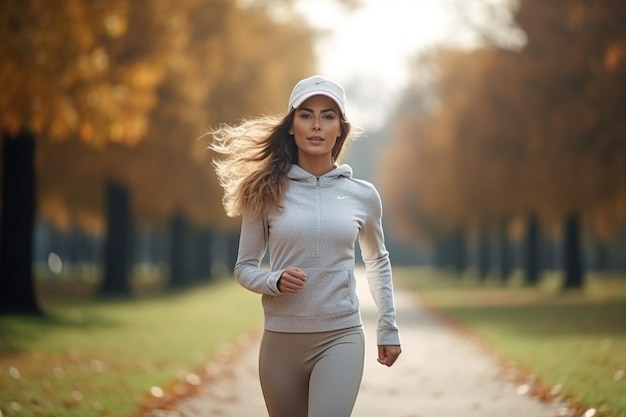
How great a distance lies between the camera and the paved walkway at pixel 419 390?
880 centimetres

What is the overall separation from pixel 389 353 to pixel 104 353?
9728mm

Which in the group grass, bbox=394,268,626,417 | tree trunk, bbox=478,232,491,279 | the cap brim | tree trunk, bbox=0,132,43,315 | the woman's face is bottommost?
tree trunk, bbox=478,232,491,279

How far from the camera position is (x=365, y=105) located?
99.1 metres

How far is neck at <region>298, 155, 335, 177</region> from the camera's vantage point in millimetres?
4523

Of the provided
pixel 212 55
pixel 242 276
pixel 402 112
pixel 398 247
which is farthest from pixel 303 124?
pixel 398 247

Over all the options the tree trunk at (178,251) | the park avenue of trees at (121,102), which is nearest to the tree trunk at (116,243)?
the park avenue of trees at (121,102)

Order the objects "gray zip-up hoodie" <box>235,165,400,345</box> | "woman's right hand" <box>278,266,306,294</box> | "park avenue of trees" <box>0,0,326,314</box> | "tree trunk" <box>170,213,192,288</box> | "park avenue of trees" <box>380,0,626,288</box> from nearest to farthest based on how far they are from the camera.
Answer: "woman's right hand" <box>278,266,306,294</box>, "gray zip-up hoodie" <box>235,165,400,345</box>, "park avenue of trees" <box>0,0,326,314</box>, "park avenue of trees" <box>380,0,626,288</box>, "tree trunk" <box>170,213,192,288</box>

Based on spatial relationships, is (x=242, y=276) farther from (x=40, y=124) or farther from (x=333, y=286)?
(x=40, y=124)

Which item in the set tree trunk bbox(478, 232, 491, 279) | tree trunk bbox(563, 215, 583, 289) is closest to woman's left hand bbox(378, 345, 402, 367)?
tree trunk bbox(563, 215, 583, 289)

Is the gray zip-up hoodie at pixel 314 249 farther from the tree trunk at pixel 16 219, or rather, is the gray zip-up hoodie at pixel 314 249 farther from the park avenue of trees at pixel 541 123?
the park avenue of trees at pixel 541 123

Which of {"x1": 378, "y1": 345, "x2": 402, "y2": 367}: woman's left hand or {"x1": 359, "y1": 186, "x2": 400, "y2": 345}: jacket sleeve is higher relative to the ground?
{"x1": 359, "y1": 186, "x2": 400, "y2": 345}: jacket sleeve

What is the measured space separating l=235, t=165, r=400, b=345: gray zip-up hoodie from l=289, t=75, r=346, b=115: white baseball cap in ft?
0.92

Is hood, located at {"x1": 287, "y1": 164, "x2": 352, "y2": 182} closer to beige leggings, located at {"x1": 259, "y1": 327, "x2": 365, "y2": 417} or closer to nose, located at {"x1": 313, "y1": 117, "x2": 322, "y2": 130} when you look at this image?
nose, located at {"x1": 313, "y1": 117, "x2": 322, "y2": 130}

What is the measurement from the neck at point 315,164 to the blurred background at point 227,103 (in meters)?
7.92
